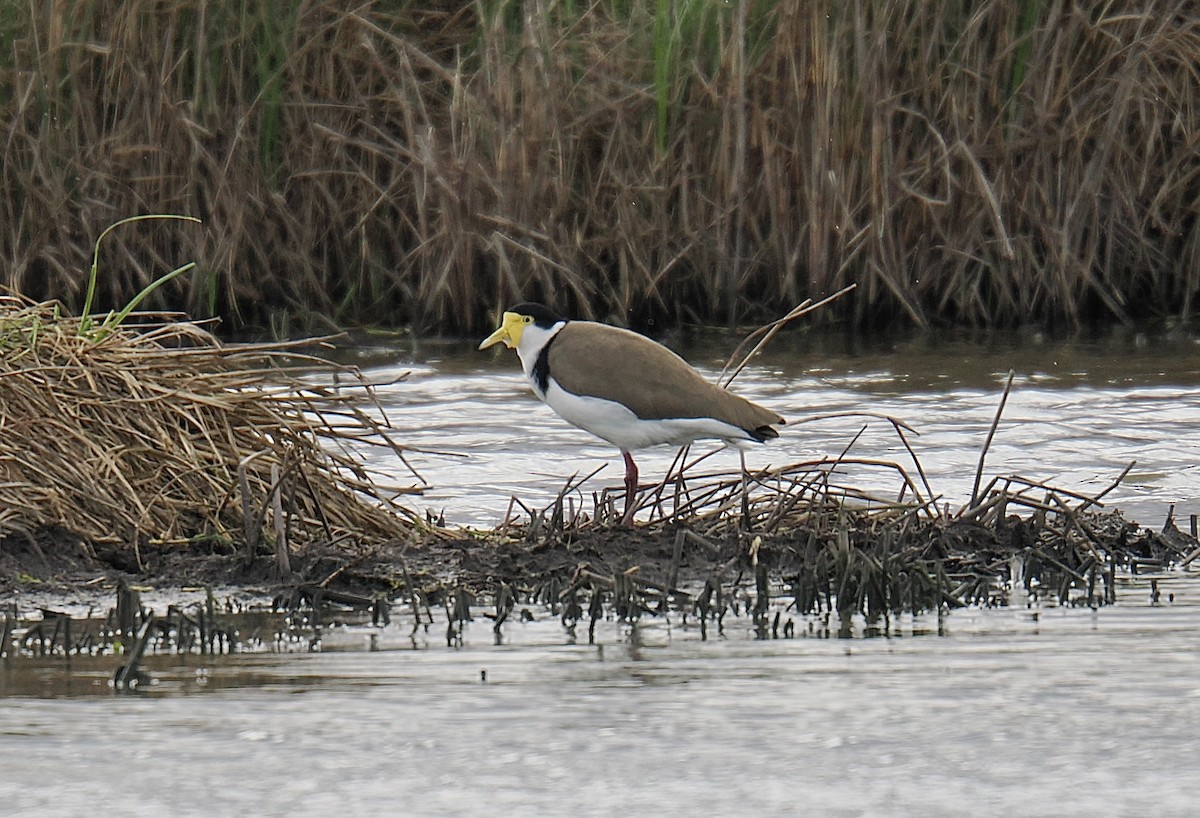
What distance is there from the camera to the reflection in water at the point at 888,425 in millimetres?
8273

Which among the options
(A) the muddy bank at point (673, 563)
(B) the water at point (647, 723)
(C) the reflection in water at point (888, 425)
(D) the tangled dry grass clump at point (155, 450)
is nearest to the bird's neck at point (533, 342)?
(C) the reflection in water at point (888, 425)

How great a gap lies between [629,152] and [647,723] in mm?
8259

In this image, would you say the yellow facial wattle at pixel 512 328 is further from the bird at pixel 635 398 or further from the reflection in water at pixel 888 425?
the reflection in water at pixel 888 425

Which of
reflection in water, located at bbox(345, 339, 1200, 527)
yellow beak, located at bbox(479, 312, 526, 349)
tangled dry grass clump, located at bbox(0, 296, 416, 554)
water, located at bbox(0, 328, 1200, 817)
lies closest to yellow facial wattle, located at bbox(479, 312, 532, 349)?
yellow beak, located at bbox(479, 312, 526, 349)

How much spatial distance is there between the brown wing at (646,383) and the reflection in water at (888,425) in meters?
0.19

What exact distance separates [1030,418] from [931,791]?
6000 millimetres

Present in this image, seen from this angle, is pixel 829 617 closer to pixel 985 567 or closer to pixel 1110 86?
pixel 985 567

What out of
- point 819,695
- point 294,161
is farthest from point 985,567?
point 294,161

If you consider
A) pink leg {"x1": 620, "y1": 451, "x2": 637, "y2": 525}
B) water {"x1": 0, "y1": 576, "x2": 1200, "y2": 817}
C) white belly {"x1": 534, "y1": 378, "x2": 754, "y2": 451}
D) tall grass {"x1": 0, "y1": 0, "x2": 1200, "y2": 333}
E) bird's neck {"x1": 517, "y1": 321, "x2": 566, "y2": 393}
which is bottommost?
water {"x1": 0, "y1": 576, "x2": 1200, "y2": 817}

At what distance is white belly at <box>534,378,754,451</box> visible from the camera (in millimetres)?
6863

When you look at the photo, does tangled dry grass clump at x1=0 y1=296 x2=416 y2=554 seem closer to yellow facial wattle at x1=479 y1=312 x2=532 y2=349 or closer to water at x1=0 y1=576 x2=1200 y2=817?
yellow facial wattle at x1=479 y1=312 x2=532 y2=349

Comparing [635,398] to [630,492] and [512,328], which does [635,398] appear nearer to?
[630,492]

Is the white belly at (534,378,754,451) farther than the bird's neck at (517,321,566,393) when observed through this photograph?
No

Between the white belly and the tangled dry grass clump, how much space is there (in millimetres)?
680
